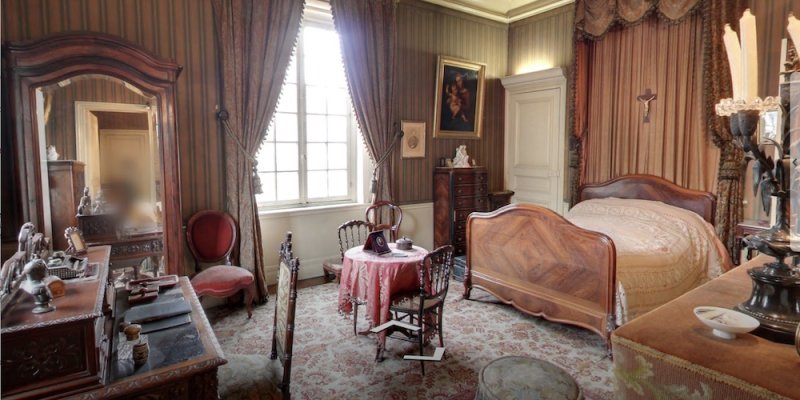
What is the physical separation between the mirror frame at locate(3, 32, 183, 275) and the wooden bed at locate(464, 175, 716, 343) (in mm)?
2913

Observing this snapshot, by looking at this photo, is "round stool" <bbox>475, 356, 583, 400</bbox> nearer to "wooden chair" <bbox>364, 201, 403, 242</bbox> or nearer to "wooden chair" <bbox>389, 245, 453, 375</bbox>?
"wooden chair" <bbox>389, 245, 453, 375</bbox>

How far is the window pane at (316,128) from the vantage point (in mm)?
5254

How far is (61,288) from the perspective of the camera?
157 centimetres

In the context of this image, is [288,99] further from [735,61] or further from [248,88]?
[735,61]

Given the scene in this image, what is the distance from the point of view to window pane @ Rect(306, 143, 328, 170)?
209 inches


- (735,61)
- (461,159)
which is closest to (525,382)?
(735,61)

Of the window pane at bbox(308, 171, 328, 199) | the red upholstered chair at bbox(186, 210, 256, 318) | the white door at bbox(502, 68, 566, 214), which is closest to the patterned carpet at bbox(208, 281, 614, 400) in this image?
the red upholstered chair at bbox(186, 210, 256, 318)

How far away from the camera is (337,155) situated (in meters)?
5.57

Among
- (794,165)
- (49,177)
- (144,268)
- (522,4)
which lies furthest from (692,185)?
(49,177)

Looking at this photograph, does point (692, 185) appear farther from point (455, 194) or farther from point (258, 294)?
point (258, 294)

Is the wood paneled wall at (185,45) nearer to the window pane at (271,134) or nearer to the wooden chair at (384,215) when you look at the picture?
the window pane at (271,134)

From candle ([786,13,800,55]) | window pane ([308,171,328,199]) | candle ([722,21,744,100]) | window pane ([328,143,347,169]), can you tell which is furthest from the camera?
window pane ([328,143,347,169])

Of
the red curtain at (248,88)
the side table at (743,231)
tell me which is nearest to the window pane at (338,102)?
the red curtain at (248,88)

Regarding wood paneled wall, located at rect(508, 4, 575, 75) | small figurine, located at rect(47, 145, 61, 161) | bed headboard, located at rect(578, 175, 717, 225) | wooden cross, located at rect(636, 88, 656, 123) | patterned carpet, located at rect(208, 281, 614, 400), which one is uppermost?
wood paneled wall, located at rect(508, 4, 575, 75)
